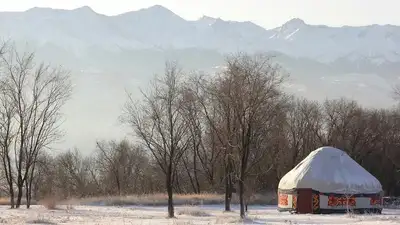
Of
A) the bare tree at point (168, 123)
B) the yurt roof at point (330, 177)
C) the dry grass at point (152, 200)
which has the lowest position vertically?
the dry grass at point (152, 200)

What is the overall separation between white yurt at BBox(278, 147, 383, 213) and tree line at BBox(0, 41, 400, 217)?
10.7 feet

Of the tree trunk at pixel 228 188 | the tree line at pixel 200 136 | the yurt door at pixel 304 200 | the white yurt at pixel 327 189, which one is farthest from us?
the white yurt at pixel 327 189

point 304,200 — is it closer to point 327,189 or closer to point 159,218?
point 327,189

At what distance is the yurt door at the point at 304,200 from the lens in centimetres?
3778

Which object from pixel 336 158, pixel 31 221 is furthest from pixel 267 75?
A: pixel 336 158

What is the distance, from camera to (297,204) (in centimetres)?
3822

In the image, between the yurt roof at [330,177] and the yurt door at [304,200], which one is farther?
the yurt roof at [330,177]

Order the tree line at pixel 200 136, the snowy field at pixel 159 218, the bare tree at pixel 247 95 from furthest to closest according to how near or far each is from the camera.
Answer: the tree line at pixel 200 136 < the bare tree at pixel 247 95 < the snowy field at pixel 159 218

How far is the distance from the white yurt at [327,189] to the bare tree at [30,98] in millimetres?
Result: 15374

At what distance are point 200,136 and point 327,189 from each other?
1923cm

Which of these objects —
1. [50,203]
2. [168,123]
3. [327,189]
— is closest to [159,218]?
[168,123]

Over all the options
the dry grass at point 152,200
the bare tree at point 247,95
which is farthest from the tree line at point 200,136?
the dry grass at point 152,200

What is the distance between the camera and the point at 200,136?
5550 cm

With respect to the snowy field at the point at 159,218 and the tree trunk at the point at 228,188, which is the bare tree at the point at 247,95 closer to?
the snowy field at the point at 159,218
